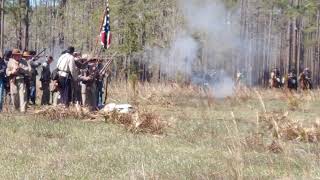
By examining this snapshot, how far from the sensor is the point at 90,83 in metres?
16.7

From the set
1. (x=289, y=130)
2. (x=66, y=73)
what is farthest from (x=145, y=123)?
(x=66, y=73)

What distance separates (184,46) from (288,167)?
29099 millimetres

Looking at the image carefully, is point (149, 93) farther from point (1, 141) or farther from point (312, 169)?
point (312, 169)

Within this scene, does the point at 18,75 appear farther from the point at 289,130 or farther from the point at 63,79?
the point at 289,130

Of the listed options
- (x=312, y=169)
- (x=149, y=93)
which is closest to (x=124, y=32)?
(x=149, y=93)

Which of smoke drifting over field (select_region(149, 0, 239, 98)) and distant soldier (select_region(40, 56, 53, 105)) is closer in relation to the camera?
distant soldier (select_region(40, 56, 53, 105))

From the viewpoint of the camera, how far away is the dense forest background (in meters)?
31.4

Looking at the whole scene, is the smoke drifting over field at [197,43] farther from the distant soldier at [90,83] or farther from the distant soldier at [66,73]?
the distant soldier at [66,73]

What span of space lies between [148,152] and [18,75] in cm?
709

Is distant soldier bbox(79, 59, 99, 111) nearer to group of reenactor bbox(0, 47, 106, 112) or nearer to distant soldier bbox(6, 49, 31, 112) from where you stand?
group of reenactor bbox(0, 47, 106, 112)

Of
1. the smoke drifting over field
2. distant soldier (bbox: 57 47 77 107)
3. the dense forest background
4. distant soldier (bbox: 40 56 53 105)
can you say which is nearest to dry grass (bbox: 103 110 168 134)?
distant soldier (bbox: 57 47 77 107)

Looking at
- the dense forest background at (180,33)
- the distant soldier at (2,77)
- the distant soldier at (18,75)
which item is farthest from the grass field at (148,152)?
the dense forest background at (180,33)

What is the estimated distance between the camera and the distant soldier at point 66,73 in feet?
51.6

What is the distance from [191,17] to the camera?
34.1 m
